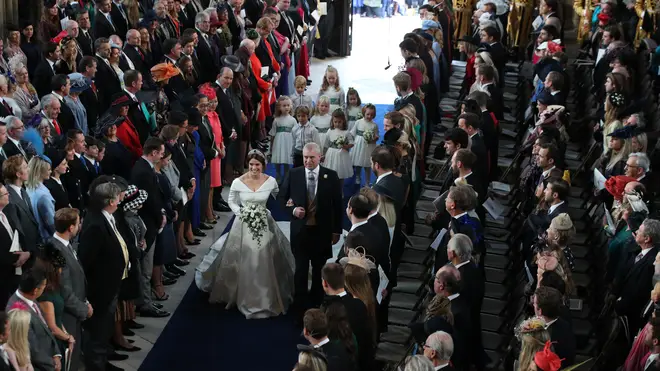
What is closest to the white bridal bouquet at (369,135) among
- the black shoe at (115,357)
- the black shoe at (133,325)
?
the black shoe at (133,325)

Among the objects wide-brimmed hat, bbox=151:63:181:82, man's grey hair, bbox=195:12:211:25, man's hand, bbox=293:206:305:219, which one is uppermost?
man's grey hair, bbox=195:12:211:25

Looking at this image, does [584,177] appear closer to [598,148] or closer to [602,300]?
[598,148]

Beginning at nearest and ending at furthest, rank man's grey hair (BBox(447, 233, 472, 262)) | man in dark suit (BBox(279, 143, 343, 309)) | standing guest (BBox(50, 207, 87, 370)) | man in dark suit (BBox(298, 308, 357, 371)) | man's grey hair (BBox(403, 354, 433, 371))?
1. man's grey hair (BBox(403, 354, 433, 371))
2. man in dark suit (BBox(298, 308, 357, 371))
3. standing guest (BBox(50, 207, 87, 370))
4. man's grey hair (BBox(447, 233, 472, 262))
5. man in dark suit (BBox(279, 143, 343, 309))

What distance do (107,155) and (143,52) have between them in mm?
3372

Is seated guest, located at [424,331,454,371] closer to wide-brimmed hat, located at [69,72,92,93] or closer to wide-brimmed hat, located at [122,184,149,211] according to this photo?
wide-brimmed hat, located at [122,184,149,211]

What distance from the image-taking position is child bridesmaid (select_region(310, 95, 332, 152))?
14.6m

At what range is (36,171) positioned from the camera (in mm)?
10445

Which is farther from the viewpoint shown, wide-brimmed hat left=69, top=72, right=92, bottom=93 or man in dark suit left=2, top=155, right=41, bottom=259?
wide-brimmed hat left=69, top=72, right=92, bottom=93

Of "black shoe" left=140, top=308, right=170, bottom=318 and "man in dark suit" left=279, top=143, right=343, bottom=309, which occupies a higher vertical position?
"man in dark suit" left=279, top=143, right=343, bottom=309

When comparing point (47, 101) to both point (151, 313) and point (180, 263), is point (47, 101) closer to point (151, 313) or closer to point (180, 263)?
point (180, 263)

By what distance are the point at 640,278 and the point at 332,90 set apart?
258 inches

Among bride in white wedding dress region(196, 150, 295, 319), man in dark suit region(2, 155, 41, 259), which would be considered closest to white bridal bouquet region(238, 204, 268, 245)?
bride in white wedding dress region(196, 150, 295, 319)

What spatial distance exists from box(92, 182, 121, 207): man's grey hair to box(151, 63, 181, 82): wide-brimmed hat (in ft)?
15.4

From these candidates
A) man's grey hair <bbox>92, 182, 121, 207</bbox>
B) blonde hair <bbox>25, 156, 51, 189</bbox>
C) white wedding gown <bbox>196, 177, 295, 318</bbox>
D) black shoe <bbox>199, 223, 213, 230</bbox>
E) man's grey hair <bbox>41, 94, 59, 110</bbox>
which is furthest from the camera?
black shoe <bbox>199, 223, 213, 230</bbox>
